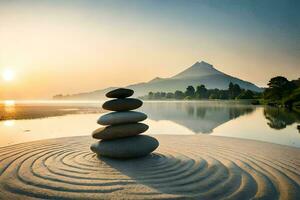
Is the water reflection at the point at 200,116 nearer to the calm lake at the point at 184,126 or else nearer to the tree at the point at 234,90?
the calm lake at the point at 184,126

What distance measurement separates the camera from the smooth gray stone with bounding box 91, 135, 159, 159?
36.8 ft

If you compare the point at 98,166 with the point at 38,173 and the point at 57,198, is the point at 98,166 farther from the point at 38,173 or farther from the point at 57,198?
the point at 57,198

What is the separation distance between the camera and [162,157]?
11.8 m

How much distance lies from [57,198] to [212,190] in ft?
14.6

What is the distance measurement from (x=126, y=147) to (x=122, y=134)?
2.94 feet

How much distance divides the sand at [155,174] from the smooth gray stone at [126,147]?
14.0 inches

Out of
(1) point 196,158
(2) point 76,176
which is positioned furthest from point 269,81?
(2) point 76,176

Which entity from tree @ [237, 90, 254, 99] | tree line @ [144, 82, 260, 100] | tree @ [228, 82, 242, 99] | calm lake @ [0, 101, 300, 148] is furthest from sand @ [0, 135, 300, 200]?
tree @ [228, 82, 242, 99]

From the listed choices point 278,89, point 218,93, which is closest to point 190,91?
point 218,93

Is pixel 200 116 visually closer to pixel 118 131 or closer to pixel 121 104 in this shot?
pixel 121 104

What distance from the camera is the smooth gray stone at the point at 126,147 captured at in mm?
11227

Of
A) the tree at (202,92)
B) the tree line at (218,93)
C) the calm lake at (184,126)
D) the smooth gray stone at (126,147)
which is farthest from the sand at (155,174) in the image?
the tree at (202,92)

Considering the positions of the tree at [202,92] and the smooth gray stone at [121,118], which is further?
the tree at [202,92]

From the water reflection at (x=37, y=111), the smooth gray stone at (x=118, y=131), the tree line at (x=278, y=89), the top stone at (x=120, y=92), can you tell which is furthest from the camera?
the tree line at (x=278, y=89)
